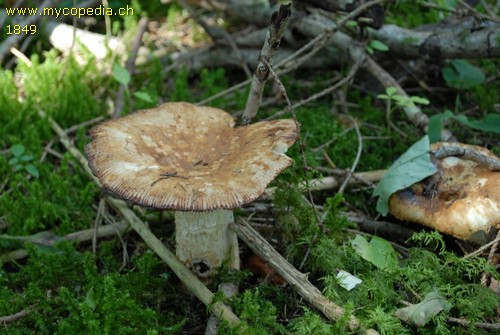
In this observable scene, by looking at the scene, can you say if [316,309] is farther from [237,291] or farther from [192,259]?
[192,259]

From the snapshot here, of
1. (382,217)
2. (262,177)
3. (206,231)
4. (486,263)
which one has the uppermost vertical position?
(262,177)

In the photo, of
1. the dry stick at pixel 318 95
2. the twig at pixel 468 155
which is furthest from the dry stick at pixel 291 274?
the twig at pixel 468 155

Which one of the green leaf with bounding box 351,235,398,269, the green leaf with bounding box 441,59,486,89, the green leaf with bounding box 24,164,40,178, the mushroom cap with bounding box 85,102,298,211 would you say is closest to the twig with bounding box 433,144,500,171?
the green leaf with bounding box 351,235,398,269

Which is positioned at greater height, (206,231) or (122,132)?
(122,132)

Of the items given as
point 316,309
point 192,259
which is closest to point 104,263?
point 192,259

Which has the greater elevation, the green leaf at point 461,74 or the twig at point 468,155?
the twig at point 468,155

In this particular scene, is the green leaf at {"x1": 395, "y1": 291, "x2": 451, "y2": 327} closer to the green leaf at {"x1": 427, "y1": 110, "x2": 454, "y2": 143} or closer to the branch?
the green leaf at {"x1": 427, "y1": 110, "x2": 454, "y2": 143}

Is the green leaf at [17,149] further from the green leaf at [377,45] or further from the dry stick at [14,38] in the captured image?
the green leaf at [377,45]
